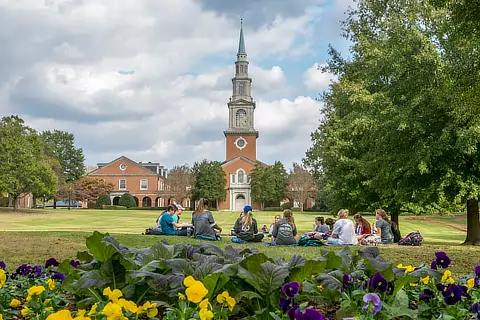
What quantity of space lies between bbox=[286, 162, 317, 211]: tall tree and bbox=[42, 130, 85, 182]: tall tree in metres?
35.5

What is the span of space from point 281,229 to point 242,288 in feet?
30.2

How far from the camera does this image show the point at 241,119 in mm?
85562

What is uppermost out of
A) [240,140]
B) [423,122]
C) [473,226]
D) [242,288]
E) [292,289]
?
[240,140]

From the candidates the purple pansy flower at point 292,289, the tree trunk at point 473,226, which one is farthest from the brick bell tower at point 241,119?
the purple pansy flower at point 292,289

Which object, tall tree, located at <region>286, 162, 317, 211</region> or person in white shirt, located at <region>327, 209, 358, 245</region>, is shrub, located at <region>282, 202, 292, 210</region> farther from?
person in white shirt, located at <region>327, 209, 358, 245</region>

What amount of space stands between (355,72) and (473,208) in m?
9.41

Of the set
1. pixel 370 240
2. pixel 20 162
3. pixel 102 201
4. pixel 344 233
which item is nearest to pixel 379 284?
pixel 344 233

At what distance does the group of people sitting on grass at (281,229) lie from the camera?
12797 mm

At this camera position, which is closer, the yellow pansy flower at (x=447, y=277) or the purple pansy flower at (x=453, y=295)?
the purple pansy flower at (x=453, y=295)

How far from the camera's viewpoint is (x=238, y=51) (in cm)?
9125

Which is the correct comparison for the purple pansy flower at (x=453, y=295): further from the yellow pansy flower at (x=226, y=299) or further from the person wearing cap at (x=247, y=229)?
the person wearing cap at (x=247, y=229)

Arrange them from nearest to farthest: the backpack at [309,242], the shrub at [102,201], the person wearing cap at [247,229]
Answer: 1. the backpack at [309,242]
2. the person wearing cap at [247,229]
3. the shrub at [102,201]

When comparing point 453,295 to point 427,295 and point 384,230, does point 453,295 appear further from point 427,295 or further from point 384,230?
point 384,230

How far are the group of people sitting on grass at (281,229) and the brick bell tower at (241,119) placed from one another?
6759 centimetres
